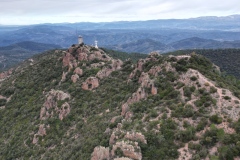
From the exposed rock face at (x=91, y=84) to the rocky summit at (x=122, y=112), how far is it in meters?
0.18

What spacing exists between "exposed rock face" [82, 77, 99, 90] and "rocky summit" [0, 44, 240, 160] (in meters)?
0.18

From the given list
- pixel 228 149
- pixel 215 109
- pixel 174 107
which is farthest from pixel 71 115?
pixel 228 149

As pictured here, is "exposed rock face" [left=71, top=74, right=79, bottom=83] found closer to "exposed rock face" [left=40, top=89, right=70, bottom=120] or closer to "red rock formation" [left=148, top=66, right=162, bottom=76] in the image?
"exposed rock face" [left=40, top=89, right=70, bottom=120]

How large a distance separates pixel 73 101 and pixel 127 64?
13600 millimetres

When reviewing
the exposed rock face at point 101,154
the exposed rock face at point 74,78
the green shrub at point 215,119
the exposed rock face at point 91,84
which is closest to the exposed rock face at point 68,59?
the exposed rock face at point 74,78

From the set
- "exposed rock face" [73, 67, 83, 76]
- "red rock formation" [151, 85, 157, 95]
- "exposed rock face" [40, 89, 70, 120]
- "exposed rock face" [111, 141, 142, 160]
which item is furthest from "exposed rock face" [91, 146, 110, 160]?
"exposed rock face" [73, 67, 83, 76]

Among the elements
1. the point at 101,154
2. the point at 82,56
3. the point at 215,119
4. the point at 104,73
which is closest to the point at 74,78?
the point at 104,73

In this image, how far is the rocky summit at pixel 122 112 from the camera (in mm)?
→ 21844

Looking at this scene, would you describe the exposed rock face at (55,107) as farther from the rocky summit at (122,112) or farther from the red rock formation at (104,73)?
the red rock formation at (104,73)

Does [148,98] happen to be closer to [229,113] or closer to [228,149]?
[229,113]

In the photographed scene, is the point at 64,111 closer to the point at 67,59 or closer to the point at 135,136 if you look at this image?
the point at 135,136

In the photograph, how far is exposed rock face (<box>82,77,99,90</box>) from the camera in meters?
43.2

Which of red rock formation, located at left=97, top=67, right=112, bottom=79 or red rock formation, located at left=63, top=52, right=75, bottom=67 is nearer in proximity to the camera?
red rock formation, located at left=97, top=67, right=112, bottom=79

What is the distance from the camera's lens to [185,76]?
3066 centimetres
